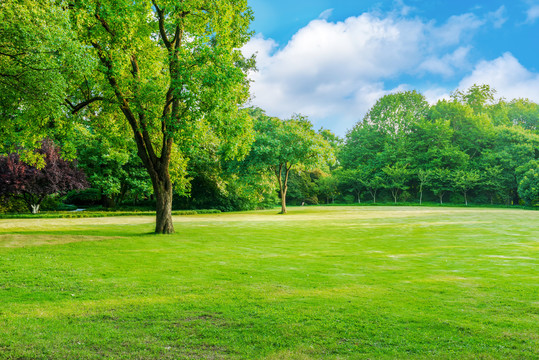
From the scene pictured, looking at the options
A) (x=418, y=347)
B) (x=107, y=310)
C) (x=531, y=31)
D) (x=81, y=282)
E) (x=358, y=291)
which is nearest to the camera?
(x=418, y=347)

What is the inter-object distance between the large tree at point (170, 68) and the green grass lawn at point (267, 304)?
21.3ft

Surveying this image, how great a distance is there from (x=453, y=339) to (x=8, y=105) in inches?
659

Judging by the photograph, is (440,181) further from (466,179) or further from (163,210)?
(163,210)

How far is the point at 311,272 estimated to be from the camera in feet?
28.3

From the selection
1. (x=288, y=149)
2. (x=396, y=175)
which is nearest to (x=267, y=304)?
→ (x=288, y=149)

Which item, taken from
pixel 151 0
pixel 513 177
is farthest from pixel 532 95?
pixel 151 0

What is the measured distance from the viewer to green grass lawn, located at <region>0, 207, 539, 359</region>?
4254 mm

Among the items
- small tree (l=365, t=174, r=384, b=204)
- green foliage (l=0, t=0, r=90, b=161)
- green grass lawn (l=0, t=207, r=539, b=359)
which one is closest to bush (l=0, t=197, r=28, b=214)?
green foliage (l=0, t=0, r=90, b=161)

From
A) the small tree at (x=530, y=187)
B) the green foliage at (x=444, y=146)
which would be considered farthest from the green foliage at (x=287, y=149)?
the green foliage at (x=444, y=146)

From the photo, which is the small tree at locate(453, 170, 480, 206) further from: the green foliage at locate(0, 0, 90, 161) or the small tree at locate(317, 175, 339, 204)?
the green foliage at locate(0, 0, 90, 161)

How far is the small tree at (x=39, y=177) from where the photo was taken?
2827cm

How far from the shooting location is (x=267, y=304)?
596 centimetres

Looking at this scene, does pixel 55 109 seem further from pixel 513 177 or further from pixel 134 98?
pixel 513 177

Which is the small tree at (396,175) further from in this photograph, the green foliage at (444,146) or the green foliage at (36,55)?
the green foliage at (36,55)
